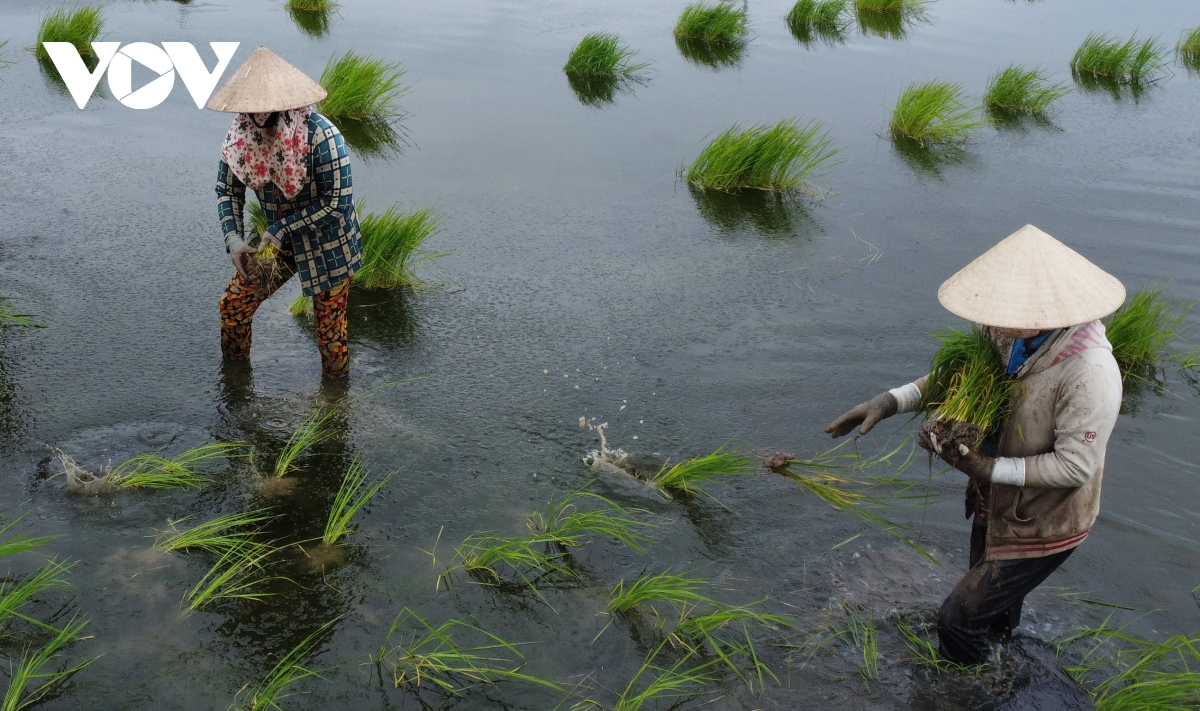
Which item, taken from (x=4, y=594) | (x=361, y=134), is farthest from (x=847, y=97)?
(x=4, y=594)

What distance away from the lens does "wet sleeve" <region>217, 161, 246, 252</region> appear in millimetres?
4414

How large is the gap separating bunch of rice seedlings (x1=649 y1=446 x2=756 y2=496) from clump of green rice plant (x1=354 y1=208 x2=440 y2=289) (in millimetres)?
2349

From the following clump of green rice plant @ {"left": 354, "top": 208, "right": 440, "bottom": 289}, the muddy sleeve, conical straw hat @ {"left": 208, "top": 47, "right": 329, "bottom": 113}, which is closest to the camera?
the muddy sleeve

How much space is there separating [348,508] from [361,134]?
18.1 ft

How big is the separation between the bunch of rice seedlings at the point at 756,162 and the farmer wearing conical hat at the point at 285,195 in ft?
13.1

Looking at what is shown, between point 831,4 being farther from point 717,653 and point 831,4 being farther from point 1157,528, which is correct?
point 717,653

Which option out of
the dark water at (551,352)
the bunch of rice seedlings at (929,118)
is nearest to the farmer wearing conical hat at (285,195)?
the dark water at (551,352)

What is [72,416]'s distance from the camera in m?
4.52

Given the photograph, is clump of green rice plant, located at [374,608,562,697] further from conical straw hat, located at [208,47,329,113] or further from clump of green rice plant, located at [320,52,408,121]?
clump of green rice plant, located at [320,52,408,121]

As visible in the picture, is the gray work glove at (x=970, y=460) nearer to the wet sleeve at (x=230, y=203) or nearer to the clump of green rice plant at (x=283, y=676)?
the clump of green rice plant at (x=283, y=676)

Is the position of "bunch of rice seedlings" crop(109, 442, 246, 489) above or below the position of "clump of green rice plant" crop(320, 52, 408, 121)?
below

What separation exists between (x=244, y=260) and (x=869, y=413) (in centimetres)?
277

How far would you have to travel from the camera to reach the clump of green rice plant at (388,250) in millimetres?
5945

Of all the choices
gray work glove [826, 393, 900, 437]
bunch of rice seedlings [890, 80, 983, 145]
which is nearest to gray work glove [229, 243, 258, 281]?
gray work glove [826, 393, 900, 437]
